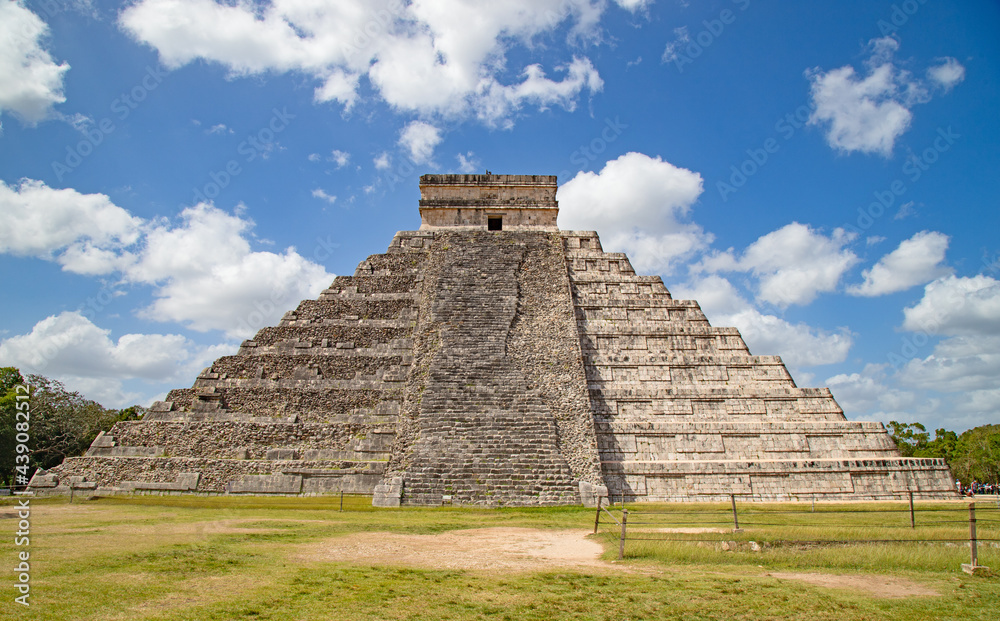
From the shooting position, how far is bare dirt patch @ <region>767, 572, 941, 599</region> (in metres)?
5.50

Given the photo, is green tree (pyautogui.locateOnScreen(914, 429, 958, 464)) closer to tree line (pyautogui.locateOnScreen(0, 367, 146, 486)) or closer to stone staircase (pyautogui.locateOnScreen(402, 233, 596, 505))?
stone staircase (pyautogui.locateOnScreen(402, 233, 596, 505))

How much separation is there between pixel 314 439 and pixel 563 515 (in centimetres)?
763

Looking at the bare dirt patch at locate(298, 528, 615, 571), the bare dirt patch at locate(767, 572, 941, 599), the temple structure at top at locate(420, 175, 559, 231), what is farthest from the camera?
the temple structure at top at locate(420, 175, 559, 231)

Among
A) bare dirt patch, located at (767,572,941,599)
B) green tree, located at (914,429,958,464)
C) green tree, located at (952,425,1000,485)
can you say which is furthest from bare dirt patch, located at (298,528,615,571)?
green tree, located at (914,429,958,464)

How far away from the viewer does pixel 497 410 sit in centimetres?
1448

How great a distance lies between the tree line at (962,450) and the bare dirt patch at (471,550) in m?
27.7

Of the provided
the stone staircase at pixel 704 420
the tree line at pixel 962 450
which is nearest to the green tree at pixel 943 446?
the tree line at pixel 962 450

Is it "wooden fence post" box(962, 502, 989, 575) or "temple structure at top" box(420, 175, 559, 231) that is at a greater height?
"temple structure at top" box(420, 175, 559, 231)

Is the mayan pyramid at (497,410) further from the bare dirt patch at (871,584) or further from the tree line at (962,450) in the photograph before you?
the tree line at (962,450)

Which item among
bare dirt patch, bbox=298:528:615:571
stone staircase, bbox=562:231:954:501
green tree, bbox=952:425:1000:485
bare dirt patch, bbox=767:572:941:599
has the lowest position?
green tree, bbox=952:425:1000:485

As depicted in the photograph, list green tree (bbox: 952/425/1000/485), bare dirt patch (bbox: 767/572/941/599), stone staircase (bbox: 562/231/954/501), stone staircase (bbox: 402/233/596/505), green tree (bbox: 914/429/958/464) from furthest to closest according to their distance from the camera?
1. green tree (bbox: 914/429/958/464)
2. green tree (bbox: 952/425/1000/485)
3. stone staircase (bbox: 562/231/954/501)
4. stone staircase (bbox: 402/233/596/505)
5. bare dirt patch (bbox: 767/572/941/599)

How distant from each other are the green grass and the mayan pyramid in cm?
461

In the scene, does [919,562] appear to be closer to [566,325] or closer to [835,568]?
[835,568]

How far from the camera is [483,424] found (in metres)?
14.1
